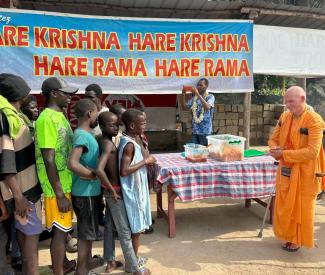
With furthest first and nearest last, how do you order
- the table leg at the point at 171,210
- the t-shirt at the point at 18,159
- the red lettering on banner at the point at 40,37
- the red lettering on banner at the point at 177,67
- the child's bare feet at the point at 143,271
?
the red lettering on banner at the point at 177,67, the red lettering on banner at the point at 40,37, the table leg at the point at 171,210, the child's bare feet at the point at 143,271, the t-shirt at the point at 18,159

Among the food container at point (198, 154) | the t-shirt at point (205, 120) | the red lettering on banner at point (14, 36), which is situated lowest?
the food container at point (198, 154)

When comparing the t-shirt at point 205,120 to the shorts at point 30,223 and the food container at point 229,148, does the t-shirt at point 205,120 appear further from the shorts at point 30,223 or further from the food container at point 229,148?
the shorts at point 30,223

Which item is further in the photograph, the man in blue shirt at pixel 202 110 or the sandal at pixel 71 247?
the man in blue shirt at pixel 202 110

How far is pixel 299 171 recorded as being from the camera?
3594 millimetres

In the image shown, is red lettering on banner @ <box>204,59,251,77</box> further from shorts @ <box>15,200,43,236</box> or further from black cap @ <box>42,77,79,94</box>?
shorts @ <box>15,200,43,236</box>

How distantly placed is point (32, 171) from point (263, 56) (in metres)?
4.94

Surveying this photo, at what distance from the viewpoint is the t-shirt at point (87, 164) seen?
2709mm

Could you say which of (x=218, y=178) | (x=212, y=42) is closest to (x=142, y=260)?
(x=218, y=178)

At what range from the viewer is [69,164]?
8.42ft

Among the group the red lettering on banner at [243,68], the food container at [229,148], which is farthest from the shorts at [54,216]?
the red lettering on banner at [243,68]

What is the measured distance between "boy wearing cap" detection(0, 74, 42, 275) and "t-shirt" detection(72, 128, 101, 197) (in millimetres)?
293

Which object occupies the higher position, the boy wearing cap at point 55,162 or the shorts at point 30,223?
the boy wearing cap at point 55,162

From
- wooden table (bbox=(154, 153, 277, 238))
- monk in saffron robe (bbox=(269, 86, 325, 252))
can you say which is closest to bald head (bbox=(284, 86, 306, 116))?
monk in saffron robe (bbox=(269, 86, 325, 252))

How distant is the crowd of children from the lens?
2514 millimetres
